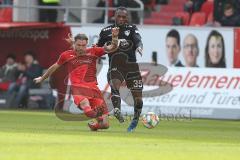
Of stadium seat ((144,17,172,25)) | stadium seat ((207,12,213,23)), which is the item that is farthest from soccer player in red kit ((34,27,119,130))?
stadium seat ((144,17,172,25))

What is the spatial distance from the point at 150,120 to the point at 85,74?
1657mm

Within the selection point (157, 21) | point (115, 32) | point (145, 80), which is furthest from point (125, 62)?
point (157, 21)

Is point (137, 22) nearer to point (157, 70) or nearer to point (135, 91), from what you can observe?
point (157, 70)

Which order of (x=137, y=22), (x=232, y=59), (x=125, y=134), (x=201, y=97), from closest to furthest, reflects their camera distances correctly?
(x=125, y=134), (x=201, y=97), (x=232, y=59), (x=137, y=22)

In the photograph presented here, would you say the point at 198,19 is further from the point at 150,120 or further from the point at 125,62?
the point at 150,120

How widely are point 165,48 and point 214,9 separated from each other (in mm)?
2076

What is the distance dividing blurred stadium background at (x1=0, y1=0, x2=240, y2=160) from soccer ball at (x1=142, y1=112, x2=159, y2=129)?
172 mm

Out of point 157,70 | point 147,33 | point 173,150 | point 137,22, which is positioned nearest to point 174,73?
point 157,70

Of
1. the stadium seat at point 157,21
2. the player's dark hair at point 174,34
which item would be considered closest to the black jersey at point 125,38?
the player's dark hair at point 174,34

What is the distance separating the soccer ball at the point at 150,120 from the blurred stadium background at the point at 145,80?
17 centimetres

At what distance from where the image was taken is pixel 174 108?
1077 inches

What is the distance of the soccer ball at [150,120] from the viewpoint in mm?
19766

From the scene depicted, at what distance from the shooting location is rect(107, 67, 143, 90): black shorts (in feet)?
65.5

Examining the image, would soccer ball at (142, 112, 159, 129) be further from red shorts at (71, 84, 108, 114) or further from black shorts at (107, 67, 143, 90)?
red shorts at (71, 84, 108, 114)
